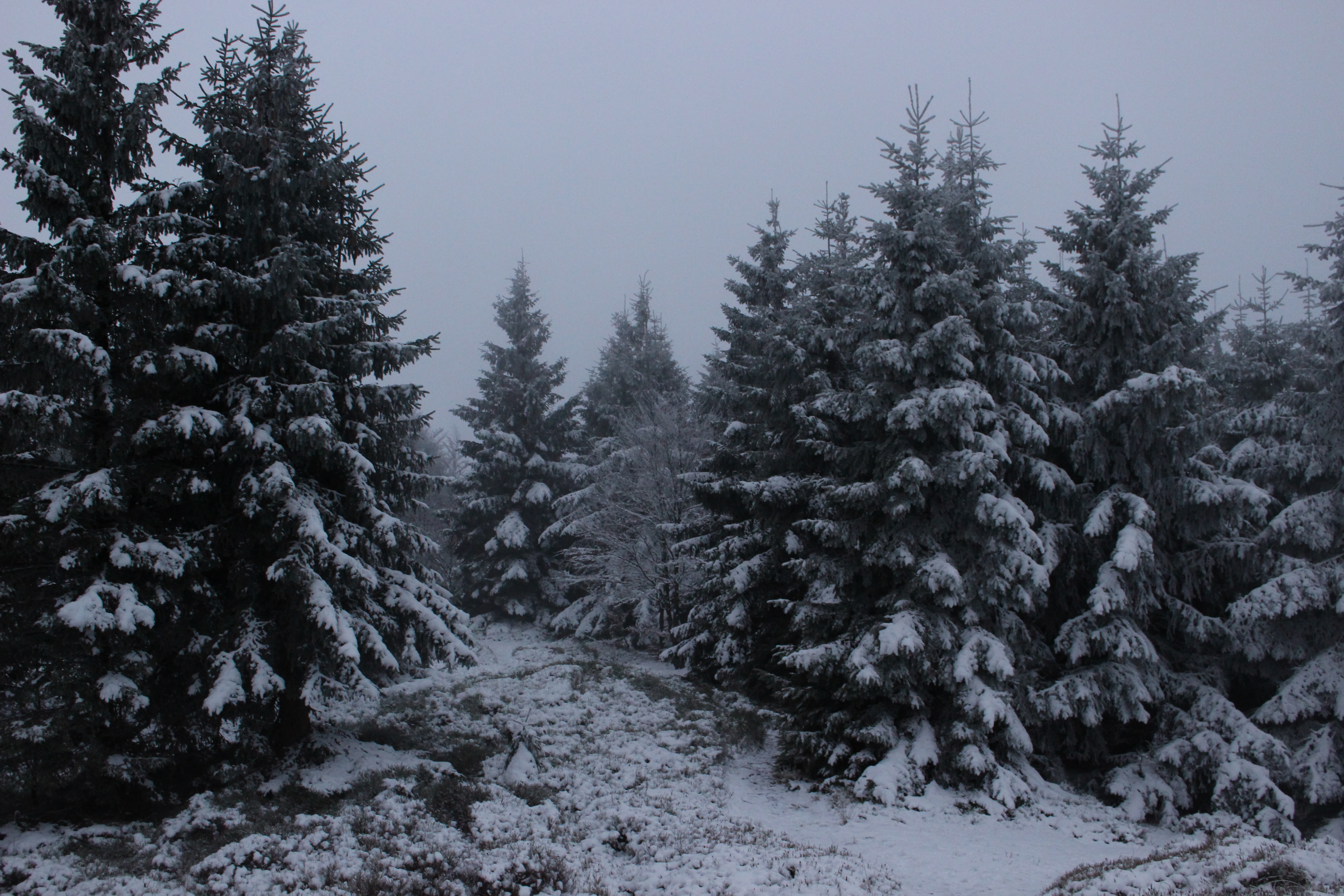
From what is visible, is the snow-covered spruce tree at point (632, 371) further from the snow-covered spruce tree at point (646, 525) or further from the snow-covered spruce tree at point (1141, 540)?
the snow-covered spruce tree at point (1141, 540)

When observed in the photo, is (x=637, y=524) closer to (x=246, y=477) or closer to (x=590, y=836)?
(x=590, y=836)

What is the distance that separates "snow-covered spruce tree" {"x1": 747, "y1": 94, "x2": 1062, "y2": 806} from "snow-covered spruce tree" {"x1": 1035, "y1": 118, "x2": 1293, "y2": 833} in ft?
3.88

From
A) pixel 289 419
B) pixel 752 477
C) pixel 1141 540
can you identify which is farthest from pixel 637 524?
pixel 1141 540

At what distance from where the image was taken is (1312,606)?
44.1ft

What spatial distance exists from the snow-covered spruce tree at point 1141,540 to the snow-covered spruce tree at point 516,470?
21707mm

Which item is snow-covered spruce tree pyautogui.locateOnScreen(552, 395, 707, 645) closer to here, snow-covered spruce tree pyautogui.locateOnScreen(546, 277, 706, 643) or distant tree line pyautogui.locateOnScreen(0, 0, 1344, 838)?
snow-covered spruce tree pyautogui.locateOnScreen(546, 277, 706, 643)

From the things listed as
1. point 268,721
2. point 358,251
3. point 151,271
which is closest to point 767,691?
point 268,721

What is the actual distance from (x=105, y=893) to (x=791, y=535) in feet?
45.7

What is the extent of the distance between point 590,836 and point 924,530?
889cm

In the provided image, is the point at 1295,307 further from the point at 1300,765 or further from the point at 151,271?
the point at 151,271

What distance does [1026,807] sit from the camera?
43.4 feet

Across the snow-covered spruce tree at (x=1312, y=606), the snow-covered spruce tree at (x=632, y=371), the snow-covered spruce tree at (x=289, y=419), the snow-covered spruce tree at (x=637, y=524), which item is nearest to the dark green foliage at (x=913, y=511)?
the snow-covered spruce tree at (x=1312, y=606)

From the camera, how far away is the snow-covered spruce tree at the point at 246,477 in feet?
32.9

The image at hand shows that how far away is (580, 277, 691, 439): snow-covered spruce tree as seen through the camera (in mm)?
34906
